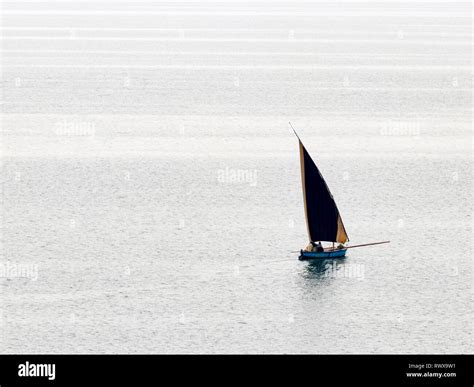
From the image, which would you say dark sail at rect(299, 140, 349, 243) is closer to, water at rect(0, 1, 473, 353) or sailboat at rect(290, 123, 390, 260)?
sailboat at rect(290, 123, 390, 260)

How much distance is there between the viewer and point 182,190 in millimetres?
93312

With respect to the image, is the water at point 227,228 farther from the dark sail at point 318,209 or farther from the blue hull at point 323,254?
the dark sail at point 318,209

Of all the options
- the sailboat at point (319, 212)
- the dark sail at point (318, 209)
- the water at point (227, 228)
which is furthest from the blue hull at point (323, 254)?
the dark sail at point (318, 209)

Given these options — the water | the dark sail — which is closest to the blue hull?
the water

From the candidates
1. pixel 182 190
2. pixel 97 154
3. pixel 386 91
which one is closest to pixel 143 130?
pixel 97 154

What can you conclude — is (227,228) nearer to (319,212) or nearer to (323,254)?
(319,212)

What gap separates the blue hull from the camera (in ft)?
229

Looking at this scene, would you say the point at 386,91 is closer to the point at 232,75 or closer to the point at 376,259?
the point at 232,75

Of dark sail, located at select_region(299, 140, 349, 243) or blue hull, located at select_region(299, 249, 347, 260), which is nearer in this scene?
blue hull, located at select_region(299, 249, 347, 260)

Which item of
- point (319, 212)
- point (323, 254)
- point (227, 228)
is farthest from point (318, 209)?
point (227, 228)

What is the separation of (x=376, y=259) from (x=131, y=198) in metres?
27.1

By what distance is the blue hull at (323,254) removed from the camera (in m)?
69.7

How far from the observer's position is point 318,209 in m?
73.5
